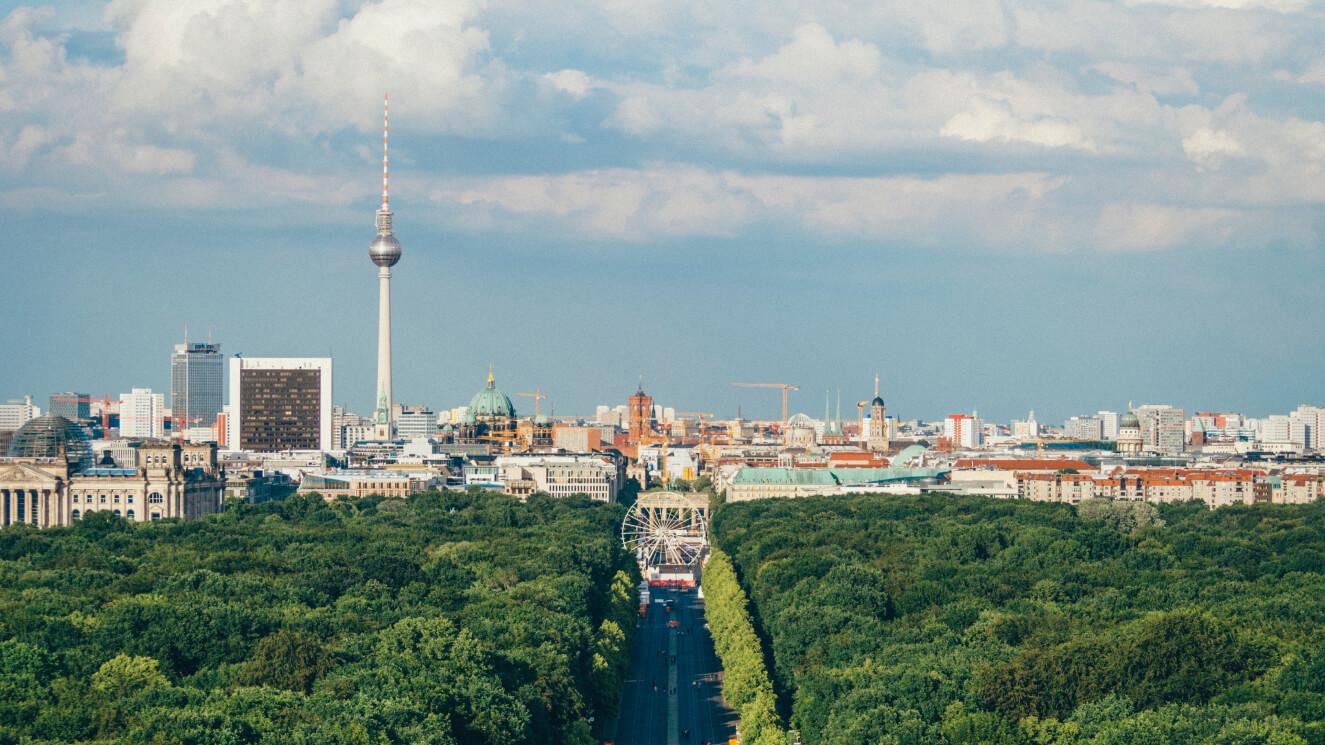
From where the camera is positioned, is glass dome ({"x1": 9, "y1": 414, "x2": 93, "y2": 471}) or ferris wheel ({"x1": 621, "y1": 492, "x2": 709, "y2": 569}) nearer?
ferris wheel ({"x1": 621, "y1": 492, "x2": 709, "y2": 569})

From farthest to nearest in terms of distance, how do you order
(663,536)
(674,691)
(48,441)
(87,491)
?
1. (48,441)
2. (87,491)
3. (663,536)
4. (674,691)

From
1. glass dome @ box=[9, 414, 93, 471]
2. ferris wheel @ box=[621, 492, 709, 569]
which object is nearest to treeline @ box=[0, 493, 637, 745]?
ferris wheel @ box=[621, 492, 709, 569]

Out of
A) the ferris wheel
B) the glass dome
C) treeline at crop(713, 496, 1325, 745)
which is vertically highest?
the glass dome

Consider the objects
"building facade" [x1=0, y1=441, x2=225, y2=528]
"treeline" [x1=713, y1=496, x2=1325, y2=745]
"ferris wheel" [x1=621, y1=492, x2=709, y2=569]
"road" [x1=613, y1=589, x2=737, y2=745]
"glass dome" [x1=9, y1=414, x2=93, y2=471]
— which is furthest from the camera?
"glass dome" [x1=9, y1=414, x2=93, y2=471]

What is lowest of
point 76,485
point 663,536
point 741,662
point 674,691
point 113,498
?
point 674,691

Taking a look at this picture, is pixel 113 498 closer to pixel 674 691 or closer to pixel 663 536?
pixel 663 536

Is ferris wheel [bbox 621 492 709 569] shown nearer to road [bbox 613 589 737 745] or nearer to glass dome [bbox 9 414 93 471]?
road [bbox 613 589 737 745]

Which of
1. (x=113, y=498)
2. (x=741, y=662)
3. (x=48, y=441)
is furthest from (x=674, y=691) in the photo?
(x=48, y=441)
